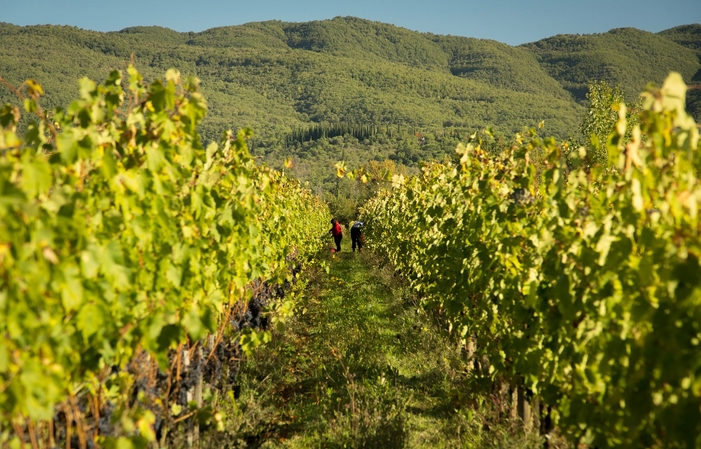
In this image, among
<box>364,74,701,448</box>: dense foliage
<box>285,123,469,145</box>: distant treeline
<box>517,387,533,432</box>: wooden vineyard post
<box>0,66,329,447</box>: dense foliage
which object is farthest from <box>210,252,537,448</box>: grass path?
<box>285,123,469,145</box>: distant treeline

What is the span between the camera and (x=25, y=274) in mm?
1854

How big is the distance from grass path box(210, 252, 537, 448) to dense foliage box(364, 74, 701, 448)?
2.47ft

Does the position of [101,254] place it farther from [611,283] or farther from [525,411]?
[525,411]

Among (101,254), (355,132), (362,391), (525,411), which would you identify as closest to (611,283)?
(525,411)

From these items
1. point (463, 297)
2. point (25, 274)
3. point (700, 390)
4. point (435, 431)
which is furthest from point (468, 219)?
point (25, 274)

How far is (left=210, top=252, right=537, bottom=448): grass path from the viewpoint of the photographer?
4.59 meters

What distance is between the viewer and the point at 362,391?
17.8ft

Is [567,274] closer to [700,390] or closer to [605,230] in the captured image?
[605,230]

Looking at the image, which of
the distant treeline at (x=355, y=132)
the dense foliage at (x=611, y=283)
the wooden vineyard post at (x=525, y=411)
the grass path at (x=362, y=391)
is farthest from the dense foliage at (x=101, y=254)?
the distant treeline at (x=355, y=132)

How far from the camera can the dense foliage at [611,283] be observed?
Answer: 6.45 ft

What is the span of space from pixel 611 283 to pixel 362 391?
10.7 ft

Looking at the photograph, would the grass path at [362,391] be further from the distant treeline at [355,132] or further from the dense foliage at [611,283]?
the distant treeline at [355,132]

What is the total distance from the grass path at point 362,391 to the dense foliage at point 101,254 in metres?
1.29

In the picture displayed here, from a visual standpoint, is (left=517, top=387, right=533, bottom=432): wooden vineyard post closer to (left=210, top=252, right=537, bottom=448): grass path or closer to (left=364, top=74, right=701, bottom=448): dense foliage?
(left=210, top=252, right=537, bottom=448): grass path
